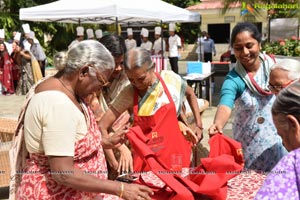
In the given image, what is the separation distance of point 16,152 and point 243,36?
141 centimetres

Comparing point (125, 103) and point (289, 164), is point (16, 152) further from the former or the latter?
point (289, 164)

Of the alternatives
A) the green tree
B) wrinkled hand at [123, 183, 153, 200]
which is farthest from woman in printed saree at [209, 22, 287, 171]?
the green tree

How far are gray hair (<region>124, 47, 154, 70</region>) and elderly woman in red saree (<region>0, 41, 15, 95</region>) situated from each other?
31.0 ft

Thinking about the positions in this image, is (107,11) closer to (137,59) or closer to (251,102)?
(137,59)

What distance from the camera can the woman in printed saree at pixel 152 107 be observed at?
250 cm

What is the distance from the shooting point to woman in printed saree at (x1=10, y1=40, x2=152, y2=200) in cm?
169

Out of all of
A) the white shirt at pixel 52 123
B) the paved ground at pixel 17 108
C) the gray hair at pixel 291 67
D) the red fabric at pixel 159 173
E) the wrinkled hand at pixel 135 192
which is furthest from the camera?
the paved ground at pixel 17 108

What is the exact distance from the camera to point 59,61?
182cm

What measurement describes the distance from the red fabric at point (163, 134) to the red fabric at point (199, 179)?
31 cm

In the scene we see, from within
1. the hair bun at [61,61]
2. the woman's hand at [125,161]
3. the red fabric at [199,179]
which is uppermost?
the hair bun at [61,61]

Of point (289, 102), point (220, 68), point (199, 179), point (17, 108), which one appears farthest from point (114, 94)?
point (220, 68)

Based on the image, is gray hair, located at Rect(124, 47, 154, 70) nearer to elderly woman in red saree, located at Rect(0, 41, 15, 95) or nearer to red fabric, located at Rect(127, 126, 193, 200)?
red fabric, located at Rect(127, 126, 193, 200)

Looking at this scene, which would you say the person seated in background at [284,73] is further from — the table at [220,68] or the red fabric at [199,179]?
the table at [220,68]

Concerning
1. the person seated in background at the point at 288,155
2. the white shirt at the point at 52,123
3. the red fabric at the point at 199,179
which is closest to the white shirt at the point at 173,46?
the red fabric at the point at 199,179
